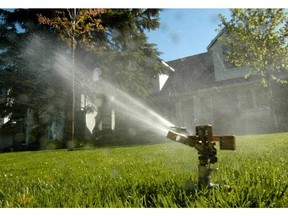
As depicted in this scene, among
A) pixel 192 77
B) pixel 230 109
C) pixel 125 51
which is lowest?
pixel 230 109

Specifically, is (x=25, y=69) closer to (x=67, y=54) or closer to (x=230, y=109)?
(x=67, y=54)

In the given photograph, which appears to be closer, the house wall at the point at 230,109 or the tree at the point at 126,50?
the tree at the point at 126,50

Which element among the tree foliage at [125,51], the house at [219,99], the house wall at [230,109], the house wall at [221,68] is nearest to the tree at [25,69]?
the tree foliage at [125,51]

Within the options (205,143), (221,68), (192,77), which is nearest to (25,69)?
(192,77)

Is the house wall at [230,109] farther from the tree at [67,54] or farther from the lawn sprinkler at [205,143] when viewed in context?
the lawn sprinkler at [205,143]

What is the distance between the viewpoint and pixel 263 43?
14594 millimetres

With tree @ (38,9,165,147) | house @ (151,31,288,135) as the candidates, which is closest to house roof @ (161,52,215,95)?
house @ (151,31,288,135)

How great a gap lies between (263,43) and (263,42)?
→ 5 cm

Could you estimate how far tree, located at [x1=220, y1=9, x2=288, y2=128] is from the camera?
47.9 ft

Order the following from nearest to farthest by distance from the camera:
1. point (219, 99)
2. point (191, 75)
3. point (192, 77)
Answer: point (219, 99), point (192, 77), point (191, 75)

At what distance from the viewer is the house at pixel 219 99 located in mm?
15633

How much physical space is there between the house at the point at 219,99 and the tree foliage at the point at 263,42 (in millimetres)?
962
